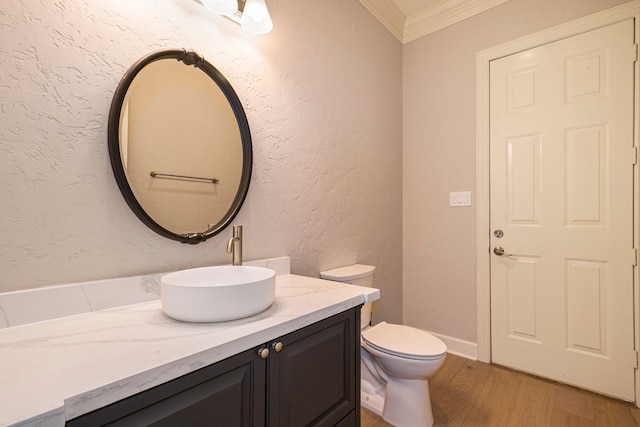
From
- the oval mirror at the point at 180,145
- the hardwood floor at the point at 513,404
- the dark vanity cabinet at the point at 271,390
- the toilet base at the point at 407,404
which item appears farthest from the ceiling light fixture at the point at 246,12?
the hardwood floor at the point at 513,404

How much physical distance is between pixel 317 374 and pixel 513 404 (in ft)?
4.90

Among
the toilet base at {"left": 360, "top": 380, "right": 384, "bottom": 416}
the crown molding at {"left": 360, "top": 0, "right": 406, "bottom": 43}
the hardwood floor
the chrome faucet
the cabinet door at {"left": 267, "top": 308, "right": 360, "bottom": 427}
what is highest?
the crown molding at {"left": 360, "top": 0, "right": 406, "bottom": 43}

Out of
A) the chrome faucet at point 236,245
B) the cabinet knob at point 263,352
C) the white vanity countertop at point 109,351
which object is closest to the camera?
the white vanity countertop at point 109,351

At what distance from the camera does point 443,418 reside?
161cm

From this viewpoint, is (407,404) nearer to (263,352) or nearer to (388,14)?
(263,352)

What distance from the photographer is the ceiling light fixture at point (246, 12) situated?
121cm

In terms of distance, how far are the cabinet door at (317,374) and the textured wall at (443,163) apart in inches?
60.1

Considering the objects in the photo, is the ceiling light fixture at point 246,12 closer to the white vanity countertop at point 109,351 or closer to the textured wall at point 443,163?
the white vanity countertop at point 109,351

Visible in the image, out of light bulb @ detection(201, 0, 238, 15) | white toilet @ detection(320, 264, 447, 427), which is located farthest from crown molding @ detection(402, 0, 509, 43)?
white toilet @ detection(320, 264, 447, 427)

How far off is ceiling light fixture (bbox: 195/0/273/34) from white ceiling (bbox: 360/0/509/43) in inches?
46.5

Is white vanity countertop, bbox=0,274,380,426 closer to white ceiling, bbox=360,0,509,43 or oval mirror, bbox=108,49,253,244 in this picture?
oval mirror, bbox=108,49,253,244

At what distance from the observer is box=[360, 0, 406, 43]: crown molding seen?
221cm

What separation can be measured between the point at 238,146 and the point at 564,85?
2106 mm

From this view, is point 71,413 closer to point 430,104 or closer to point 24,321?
point 24,321
